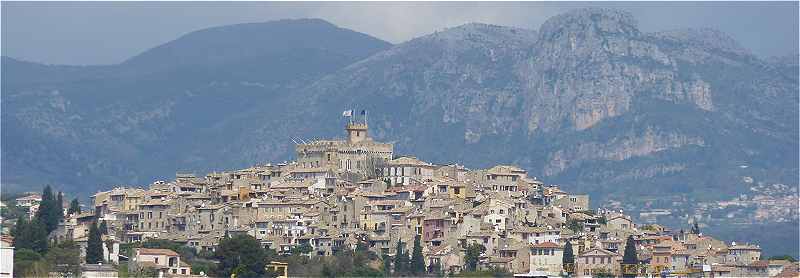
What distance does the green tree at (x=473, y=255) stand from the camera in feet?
489

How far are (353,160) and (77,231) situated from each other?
23.7m

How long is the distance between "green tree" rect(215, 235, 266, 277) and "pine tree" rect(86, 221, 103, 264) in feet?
20.6

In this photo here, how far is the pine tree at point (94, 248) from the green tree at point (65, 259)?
595 mm

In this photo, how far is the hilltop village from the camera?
149m

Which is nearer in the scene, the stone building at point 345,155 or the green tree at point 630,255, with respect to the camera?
the green tree at point 630,255

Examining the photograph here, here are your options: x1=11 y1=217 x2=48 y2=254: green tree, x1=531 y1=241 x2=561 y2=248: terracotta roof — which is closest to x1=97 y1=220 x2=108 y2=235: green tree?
x1=11 y1=217 x2=48 y2=254: green tree

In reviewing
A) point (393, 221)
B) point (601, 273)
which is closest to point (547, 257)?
point (601, 273)

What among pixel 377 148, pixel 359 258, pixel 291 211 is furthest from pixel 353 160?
pixel 359 258

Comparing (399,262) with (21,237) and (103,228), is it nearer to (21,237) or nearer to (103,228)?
(103,228)

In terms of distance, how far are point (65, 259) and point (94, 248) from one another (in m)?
3.15

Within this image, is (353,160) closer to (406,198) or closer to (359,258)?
(406,198)

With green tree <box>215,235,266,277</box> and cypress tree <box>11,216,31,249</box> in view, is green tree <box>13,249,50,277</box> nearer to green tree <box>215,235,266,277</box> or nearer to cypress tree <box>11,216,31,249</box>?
cypress tree <box>11,216,31,249</box>

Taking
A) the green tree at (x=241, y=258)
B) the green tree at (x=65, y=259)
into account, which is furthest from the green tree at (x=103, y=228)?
the green tree at (x=241, y=258)

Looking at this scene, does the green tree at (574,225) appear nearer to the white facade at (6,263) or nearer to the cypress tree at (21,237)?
the cypress tree at (21,237)
